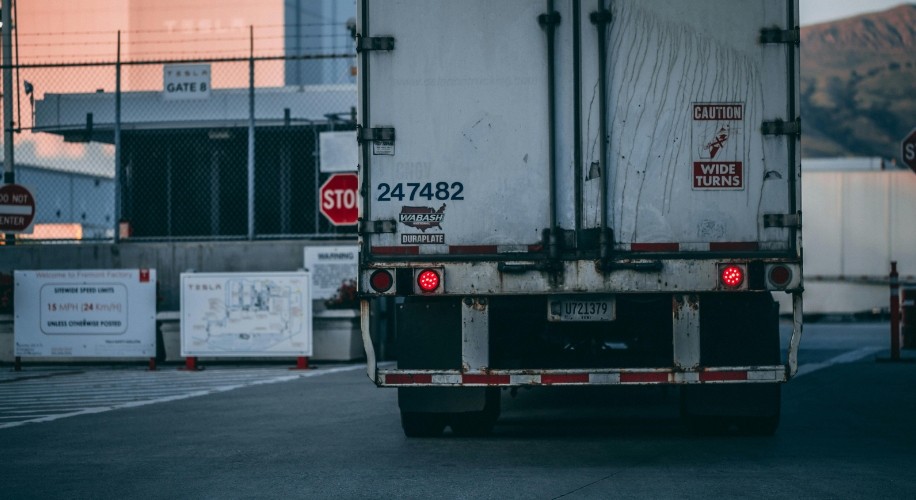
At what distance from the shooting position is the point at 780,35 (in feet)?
24.7

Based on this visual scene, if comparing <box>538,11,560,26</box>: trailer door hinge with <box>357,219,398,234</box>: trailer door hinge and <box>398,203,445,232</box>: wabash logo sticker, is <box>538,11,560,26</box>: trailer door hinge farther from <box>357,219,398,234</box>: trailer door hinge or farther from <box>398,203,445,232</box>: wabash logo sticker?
<box>357,219,398,234</box>: trailer door hinge

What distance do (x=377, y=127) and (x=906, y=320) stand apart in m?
13.8

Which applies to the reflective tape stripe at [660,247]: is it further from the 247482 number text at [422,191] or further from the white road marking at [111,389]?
the white road marking at [111,389]

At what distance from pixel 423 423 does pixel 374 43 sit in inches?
117

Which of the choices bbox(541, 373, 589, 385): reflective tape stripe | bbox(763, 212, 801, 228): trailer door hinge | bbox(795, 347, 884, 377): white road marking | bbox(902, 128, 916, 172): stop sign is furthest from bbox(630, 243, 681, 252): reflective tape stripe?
bbox(795, 347, 884, 377): white road marking

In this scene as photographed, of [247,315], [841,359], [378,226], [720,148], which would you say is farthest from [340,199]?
[720,148]

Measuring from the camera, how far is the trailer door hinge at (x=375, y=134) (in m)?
7.67

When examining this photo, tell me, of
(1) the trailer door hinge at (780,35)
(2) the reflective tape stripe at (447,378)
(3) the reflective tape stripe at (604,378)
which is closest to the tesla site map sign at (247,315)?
(2) the reflective tape stripe at (447,378)

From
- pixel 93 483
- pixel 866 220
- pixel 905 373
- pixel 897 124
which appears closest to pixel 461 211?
pixel 93 483

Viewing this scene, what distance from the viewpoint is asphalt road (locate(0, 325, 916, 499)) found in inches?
258

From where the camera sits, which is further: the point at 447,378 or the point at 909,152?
the point at 909,152

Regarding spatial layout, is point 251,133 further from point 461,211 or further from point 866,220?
point 866,220

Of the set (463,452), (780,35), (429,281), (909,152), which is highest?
(780,35)

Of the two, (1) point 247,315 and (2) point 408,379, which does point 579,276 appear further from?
(1) point 247,315
